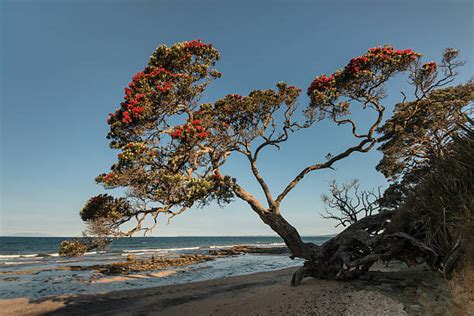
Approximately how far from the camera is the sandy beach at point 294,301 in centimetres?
618

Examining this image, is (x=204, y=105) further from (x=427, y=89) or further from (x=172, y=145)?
(x=427, y=89)

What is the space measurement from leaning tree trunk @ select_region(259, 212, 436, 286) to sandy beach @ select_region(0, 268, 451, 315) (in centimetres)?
41

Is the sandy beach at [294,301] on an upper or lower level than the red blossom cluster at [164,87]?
lower

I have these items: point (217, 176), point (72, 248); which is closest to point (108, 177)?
point (72, 248)

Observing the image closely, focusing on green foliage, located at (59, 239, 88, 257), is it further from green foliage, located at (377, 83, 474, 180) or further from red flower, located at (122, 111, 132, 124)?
green foliage, located at (377, 83, 474, 180)

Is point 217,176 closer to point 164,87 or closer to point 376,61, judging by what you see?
point 164,87

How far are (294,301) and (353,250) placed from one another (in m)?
3.31

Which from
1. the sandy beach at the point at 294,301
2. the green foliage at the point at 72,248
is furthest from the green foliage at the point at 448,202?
the green foliage at the point at 72,248

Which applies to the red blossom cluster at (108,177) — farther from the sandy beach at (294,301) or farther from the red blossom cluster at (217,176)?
the sandy beach at (294,301)

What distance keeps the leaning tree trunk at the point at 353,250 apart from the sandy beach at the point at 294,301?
411mm

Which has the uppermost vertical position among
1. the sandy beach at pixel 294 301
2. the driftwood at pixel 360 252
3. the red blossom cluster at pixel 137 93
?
the red blossom cluster at pixel 137 93

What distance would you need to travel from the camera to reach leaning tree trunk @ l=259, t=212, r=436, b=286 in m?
7.87

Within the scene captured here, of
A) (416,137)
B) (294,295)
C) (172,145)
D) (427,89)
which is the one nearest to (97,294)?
(172,145)

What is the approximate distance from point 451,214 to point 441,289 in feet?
5.63
